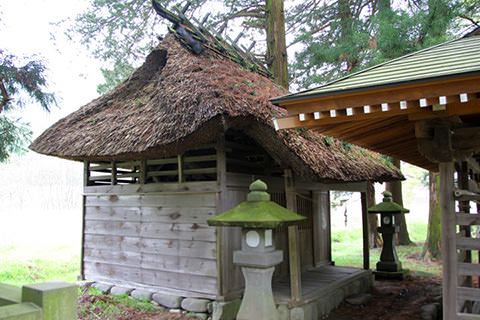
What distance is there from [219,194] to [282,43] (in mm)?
6653

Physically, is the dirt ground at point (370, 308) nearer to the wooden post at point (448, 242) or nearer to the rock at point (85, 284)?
the rock at point (85, 284)

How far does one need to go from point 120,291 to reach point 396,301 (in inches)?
218

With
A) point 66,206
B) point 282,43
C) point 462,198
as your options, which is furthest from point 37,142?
point 66,206

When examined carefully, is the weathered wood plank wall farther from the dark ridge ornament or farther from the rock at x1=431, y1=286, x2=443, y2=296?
the rock at x1=431, y1=286, x2=443, y2=296

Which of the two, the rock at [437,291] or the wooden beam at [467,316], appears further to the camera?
the rock at [437,291]

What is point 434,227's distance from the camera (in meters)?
11.8

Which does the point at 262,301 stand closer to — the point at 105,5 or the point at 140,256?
the point at 140,256

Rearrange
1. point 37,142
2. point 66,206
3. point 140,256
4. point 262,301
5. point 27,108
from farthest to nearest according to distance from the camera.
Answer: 1. point 66,206
2. point 27,108
3. point 37,142
4. point 140,256
5. point 262,301

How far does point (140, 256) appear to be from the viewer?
7.15 metres

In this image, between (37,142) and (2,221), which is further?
(2,221)

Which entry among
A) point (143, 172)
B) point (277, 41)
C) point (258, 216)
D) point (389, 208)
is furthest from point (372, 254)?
point (258, 216)

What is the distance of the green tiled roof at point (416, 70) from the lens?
11.3 feet

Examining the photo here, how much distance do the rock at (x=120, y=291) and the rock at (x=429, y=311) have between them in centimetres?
533

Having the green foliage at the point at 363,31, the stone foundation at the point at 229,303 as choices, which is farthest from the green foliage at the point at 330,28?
the stone foundation at the point at 229,303
